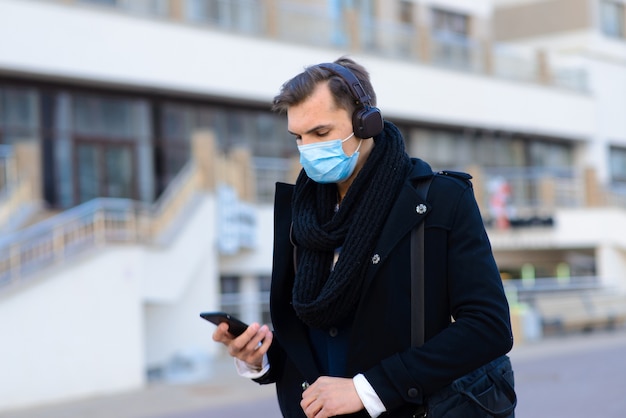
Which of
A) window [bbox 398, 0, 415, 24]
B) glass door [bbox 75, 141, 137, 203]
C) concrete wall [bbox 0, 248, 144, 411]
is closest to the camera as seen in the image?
concrete wall [bbox 0, 248, 144, 411]

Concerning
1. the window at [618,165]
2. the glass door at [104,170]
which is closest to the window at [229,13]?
the glass door at [104,170]

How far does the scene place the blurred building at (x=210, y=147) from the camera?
14.4m

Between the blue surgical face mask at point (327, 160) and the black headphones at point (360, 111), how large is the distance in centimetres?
4

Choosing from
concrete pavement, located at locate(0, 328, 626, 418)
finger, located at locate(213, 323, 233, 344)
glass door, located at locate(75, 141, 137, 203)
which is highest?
glass door, located at locate(75, 141, 137, 203)

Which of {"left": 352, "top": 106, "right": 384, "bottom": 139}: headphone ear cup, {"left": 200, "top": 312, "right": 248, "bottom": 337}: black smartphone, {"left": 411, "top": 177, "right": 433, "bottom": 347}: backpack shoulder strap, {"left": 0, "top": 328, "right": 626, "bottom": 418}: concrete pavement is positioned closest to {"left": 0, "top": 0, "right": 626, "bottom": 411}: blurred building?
{"left": 0, "top": 328, "right": 626, "bottom": 418}: concrete pavement

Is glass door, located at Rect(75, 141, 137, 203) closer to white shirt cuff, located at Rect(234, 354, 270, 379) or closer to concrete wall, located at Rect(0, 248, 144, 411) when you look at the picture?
concrete wall, located at Rect(0, 248, 144, 411)

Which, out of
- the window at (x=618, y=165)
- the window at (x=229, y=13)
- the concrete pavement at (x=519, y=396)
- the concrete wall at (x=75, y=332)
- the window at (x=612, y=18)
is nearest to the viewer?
the concrete pavement at (x=519, y=396)

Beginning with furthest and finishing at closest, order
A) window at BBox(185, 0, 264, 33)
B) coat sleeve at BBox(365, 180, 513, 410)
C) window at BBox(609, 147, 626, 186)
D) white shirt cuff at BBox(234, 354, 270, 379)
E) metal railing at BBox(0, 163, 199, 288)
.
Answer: window at BBox(609, 147, 626, 186) < window at BBox(185, 0, 264, 33) < metal railing at BBox(0, 163, 199, 288) < white shirt cuff at BBox(234, 354, 270, 379) < coat sleeve at BBox(365, 180, 513, 410)

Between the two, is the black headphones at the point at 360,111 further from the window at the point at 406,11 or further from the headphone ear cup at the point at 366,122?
the window at the point at 406,11

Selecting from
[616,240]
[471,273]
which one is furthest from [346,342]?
[616,240]

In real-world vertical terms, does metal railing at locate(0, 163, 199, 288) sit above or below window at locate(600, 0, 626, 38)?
below

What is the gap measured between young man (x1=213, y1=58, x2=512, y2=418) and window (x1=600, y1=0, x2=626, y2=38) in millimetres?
41944

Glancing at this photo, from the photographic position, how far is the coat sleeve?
2693 mm

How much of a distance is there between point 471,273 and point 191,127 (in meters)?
24.6
